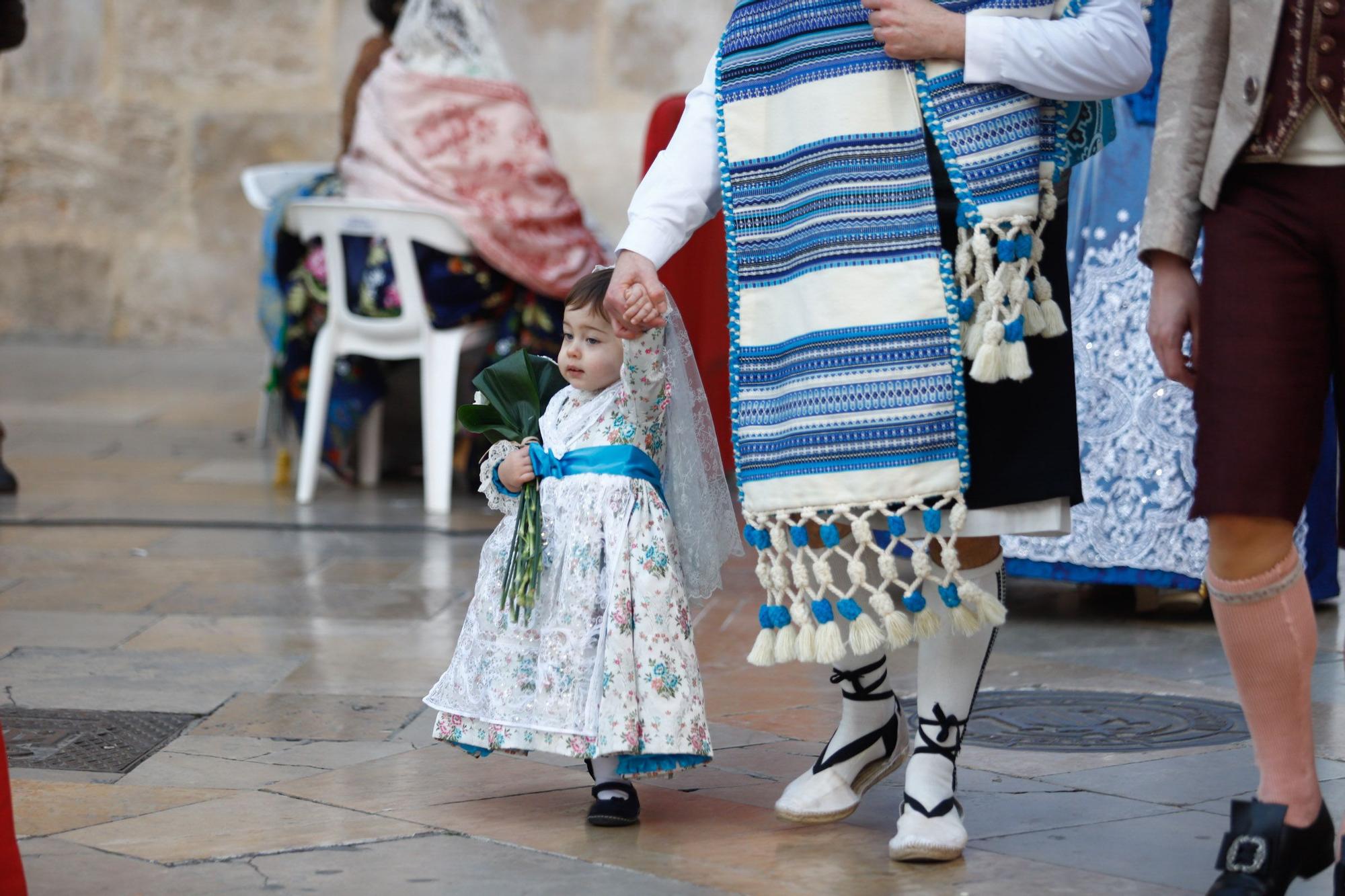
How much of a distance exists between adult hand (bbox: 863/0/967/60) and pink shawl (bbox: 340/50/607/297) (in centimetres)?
365

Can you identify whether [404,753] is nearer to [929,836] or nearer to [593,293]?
[593,293]

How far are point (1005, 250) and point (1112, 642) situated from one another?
2.05m

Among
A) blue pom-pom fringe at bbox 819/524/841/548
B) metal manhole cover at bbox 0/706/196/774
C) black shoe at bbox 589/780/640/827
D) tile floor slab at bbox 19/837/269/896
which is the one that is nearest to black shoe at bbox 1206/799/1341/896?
blue pom-pom fringe at bbox 819/524/841/548

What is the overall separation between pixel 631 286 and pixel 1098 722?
1422 mm

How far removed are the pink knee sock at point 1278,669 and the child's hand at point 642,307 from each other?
2.93 feet

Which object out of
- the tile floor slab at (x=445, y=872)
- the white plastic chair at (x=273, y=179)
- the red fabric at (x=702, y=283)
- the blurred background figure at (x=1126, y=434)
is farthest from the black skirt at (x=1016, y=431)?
the white plastic chair at (x=273, y=179)

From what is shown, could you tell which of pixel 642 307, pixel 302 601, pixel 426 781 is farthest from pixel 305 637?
pixel 642 307

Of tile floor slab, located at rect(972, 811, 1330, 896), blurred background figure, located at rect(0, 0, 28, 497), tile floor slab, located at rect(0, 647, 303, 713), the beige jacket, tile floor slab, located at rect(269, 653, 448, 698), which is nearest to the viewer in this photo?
the beige jacket

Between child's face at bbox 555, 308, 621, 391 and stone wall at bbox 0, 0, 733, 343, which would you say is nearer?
child's face at bbox 555, 308, 621, 391

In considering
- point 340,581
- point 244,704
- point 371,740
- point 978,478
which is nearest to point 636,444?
point 978,478

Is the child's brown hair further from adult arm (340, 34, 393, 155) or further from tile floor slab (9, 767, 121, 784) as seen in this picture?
adult arm (340, 34, 393, 155)

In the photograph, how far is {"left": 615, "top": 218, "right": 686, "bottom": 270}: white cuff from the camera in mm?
2756

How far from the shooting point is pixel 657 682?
2830mm

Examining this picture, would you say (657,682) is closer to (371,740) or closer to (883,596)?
(883,596)
